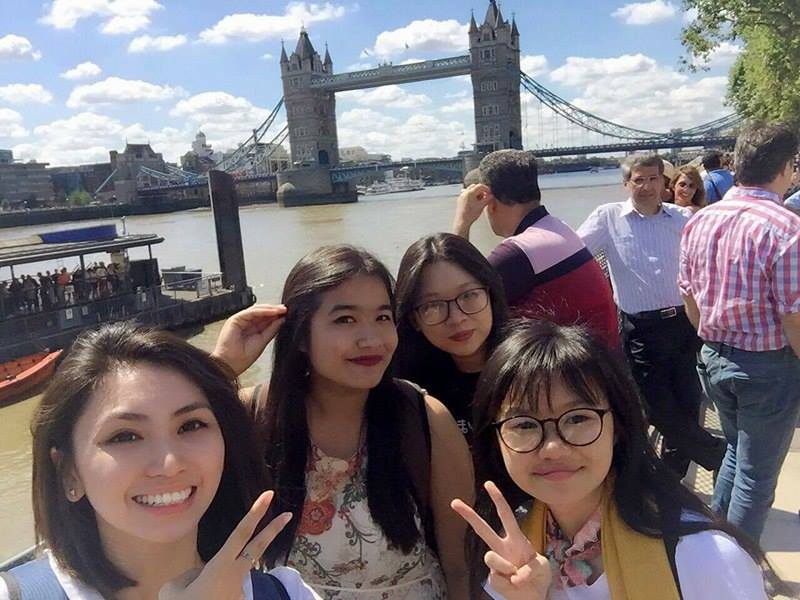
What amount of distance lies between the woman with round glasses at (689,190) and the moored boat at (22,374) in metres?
9.08

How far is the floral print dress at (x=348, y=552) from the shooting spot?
147 cm

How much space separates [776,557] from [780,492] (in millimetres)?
500

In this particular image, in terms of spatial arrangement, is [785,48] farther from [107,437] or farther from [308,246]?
[308,246]

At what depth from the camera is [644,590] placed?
41.5 inches

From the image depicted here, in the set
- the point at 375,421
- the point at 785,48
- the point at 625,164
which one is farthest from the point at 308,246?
the point at 375,421

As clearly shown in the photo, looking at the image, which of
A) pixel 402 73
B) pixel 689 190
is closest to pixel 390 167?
pixel 402 73

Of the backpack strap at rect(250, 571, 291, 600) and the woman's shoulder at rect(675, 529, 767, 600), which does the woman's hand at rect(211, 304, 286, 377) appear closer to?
the backpack strap at rect(250, 571, 291, 600)

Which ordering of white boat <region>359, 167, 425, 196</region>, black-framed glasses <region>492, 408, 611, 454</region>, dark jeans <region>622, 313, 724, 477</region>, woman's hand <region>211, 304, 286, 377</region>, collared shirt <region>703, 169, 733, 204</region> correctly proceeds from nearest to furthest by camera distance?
black-framed glasses <region>492, 408, 611, 454</region> → woman's hand <region>211, 304, 286, 377</region> → dark jeans <region>622, 313, 724, 477</region> → collared shirt <region>703, 169, 733, 204</region> → white boat <region>359, 167, 425, 196</region>

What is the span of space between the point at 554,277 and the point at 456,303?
516mm

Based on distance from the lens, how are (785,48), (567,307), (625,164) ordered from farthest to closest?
1. (785,48)
2. (625,164)
3. (567,307)

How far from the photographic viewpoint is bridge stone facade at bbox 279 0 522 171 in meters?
65.9

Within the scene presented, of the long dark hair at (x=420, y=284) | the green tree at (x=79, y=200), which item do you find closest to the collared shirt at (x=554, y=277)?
the long dark hair at (x=420, y=284)

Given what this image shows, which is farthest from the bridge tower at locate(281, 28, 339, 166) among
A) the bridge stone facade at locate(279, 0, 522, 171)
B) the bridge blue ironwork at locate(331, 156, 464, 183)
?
the bridge blue ironwork at locate(331, 156, 464, 183)

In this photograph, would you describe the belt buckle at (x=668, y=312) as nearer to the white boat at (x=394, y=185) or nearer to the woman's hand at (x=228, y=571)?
the woman's hand at (x=228, y=571)
